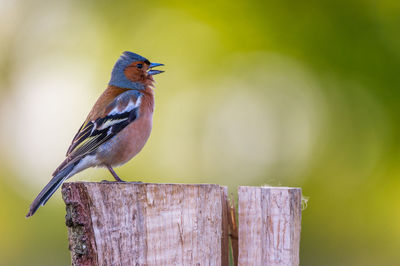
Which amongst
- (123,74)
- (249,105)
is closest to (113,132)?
(123,74)

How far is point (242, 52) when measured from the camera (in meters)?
12.0

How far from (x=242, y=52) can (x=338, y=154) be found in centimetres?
313

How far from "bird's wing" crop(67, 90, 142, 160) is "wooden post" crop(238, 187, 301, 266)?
2.53 m

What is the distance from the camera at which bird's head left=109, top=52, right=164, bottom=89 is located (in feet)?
23.5

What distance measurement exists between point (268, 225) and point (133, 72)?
3971 mm

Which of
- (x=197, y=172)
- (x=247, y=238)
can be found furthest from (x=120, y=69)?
(x=197, y=172)

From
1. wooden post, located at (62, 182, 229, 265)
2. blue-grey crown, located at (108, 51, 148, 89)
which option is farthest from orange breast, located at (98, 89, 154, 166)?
wooden post, located at (62, 182, 229, 265)

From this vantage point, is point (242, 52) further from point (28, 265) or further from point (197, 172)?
point (28, 265)

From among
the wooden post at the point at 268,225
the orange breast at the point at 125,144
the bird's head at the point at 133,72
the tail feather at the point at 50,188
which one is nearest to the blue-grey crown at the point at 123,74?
the bird's head at the point at 133,72

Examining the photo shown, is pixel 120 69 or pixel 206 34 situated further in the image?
pixel 206 34

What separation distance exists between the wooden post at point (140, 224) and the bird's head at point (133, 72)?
3.66 metres

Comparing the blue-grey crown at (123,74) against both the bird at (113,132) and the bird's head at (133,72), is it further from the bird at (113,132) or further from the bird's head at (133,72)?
the bird at (113,132)

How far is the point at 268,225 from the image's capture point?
3854 mm

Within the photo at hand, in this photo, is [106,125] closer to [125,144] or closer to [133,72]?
[125,144]
